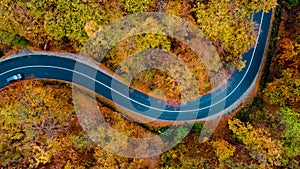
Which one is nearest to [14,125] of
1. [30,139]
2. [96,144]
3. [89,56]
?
[30,139]

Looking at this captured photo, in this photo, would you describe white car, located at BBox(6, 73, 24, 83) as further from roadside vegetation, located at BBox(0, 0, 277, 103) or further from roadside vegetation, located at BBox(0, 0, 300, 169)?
roadside vegetation, located at BBox(0, 0, 277, 103)

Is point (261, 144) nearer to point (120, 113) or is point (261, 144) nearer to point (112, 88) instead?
point (120, 113)

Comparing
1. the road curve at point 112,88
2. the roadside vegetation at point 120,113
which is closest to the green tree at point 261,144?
the roadside vegetation at point 120,113

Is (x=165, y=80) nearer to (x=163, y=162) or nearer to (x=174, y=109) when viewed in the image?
(x=174, y=109)

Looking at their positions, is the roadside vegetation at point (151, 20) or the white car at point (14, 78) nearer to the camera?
the roadside vegetation at point (151, 20)

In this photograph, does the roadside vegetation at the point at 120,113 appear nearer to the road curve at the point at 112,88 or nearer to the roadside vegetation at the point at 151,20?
the roadside vegetation at the point at 151,20

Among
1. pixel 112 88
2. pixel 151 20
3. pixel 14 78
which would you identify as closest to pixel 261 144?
pixel 151 20
